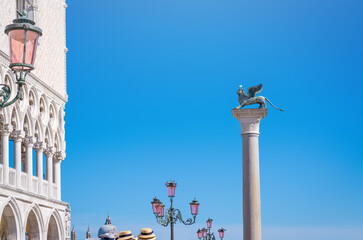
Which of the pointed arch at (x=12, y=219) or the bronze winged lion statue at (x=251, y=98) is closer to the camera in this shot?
the bronze winged lion statue at (x=251, y=98)

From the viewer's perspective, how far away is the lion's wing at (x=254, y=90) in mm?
16000

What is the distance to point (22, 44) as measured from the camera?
7930 millimetres

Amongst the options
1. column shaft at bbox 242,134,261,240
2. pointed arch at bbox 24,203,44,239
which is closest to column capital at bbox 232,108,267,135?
column shaft at bbox 242,134,261,240

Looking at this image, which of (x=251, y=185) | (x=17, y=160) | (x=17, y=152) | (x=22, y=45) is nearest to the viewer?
(x=22, y=45)

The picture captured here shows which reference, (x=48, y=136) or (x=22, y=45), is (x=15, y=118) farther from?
(x=22, y=45)

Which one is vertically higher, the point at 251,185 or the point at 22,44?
the point at 22,44

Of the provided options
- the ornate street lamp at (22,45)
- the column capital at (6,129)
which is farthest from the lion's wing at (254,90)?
the column capital at (6,129)

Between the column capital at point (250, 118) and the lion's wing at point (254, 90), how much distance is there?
2.24 ft

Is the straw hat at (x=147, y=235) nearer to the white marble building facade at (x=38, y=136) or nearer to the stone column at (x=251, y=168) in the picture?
the stone column at (x=251, y=168)

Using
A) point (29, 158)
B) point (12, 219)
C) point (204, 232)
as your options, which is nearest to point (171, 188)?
point (12, 219)

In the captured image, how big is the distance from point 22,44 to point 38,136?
742 inches

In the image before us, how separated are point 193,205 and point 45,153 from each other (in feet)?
27.3

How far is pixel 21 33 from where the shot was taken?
7.90 m

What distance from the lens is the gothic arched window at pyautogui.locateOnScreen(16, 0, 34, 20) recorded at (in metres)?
25.2
